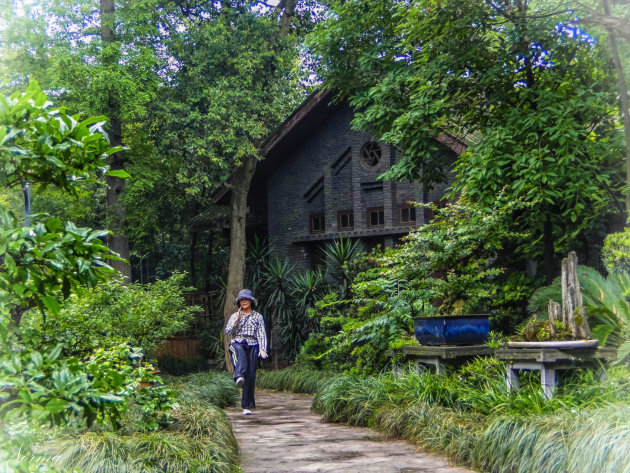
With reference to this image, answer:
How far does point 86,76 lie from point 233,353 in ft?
29.1

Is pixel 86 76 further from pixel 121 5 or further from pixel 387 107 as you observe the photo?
pixel 387 107

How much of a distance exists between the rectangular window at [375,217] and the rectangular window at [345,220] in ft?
2.13

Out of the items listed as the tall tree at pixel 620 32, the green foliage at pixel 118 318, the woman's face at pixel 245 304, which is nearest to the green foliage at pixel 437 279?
the woman's face at pixel 245 304

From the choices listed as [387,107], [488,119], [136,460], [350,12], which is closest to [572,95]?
[488,119]

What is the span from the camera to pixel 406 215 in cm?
1975

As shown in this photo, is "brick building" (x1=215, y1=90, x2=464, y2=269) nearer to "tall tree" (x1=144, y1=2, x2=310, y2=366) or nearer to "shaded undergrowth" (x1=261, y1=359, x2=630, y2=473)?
"tall tree" (x1=144, y1=2, x2=310, y2=366)

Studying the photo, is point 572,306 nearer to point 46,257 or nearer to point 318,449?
point 318,449

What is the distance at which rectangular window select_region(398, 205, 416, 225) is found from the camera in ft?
64.3

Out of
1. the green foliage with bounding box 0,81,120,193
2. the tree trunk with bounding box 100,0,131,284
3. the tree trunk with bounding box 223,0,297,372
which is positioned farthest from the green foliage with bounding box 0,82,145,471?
the tree trunk with bounding box 223,0,297,372

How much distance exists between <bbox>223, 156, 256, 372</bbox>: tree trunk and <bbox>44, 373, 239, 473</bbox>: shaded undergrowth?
11.8 metres

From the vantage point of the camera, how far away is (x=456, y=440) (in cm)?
810

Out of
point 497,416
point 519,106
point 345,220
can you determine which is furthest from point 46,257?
point 345,220

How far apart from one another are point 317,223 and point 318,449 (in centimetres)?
1297

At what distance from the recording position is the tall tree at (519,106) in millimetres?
11508
